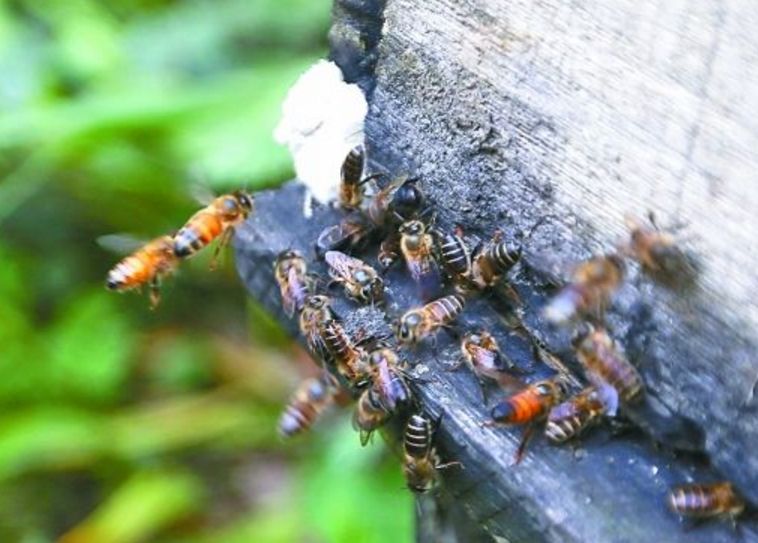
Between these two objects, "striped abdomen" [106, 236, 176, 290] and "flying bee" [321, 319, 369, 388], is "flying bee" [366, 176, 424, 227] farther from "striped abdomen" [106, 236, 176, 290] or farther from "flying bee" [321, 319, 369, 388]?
"striped abdomen" [106, 236, 176, 290]

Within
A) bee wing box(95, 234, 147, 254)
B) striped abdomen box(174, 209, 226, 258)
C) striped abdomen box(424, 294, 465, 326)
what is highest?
striped abdomen box(424, 294, 465, 326)

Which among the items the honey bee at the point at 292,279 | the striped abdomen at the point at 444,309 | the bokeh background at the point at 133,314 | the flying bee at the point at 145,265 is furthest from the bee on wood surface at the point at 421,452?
the bokeh background at the point at 133,314

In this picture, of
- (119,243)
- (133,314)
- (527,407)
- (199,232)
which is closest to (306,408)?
(199,232)

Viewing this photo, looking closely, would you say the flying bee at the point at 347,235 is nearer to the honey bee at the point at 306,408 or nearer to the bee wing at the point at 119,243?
the honey bee at the point at 306,408

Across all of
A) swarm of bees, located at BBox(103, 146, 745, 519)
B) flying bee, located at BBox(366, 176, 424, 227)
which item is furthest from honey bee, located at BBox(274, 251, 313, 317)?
flying bee, located at BBox(366, 176, 424, 227)

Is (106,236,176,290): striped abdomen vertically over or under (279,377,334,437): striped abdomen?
over

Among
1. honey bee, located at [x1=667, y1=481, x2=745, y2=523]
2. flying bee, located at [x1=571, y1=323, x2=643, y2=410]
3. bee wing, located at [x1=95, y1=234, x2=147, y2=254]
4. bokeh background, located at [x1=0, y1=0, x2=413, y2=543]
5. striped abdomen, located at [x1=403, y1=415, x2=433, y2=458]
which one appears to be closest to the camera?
honey bee, located at [x1=667, y1=481, x2=745, y2=523]
